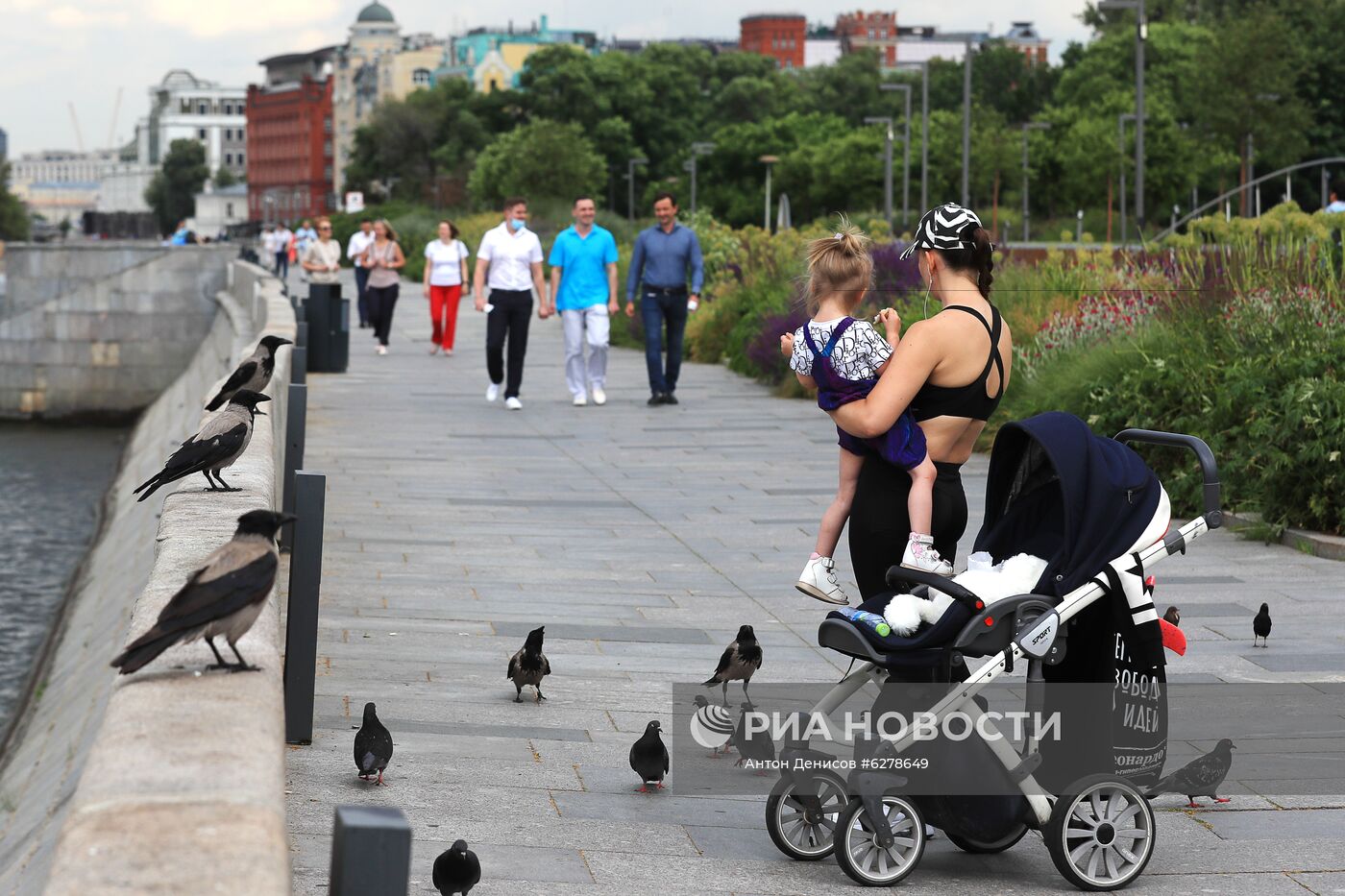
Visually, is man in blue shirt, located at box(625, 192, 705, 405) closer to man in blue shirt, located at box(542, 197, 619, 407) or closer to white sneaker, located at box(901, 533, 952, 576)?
man in blue shirt, located at box(542, 197, 619, 407)

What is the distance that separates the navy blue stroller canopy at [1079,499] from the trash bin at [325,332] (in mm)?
16918

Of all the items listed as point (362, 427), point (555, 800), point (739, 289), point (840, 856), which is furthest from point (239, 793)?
point (739, 289)

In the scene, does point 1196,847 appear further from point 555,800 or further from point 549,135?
point 549,135

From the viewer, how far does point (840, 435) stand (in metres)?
5.63

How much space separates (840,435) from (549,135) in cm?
7765

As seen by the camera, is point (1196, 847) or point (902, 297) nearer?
point (1196, 847)

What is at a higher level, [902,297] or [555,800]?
[902,297]

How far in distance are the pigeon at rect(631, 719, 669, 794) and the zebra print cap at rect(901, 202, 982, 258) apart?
1558 millimetres

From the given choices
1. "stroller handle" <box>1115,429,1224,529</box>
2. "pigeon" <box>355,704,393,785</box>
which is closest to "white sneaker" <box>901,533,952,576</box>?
"stroller handle" <box>1115,429,1224,529</box>

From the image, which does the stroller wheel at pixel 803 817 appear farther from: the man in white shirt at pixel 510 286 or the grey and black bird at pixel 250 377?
the man in white shirt at pixel 510 286

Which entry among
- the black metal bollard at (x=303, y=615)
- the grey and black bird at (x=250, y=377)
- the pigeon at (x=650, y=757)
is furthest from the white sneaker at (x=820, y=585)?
the grey and black bird at (x=250, y=377)

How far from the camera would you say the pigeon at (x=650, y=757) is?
18.0ft

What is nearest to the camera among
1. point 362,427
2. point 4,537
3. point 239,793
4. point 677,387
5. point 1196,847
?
point 239,793

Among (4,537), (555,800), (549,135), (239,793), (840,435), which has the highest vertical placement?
(549,135)
